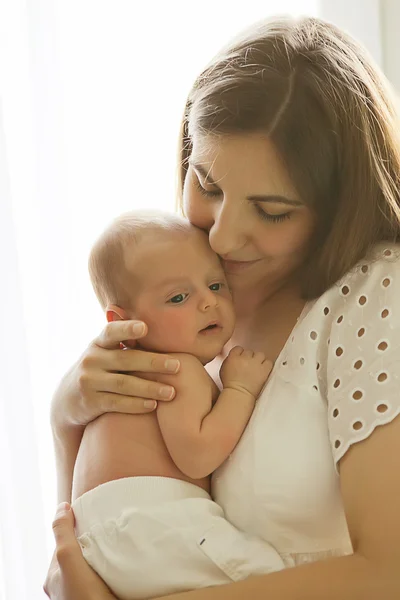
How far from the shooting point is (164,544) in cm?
128

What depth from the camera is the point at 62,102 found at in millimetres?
2090

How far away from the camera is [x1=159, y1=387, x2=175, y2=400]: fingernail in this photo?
1.37 m

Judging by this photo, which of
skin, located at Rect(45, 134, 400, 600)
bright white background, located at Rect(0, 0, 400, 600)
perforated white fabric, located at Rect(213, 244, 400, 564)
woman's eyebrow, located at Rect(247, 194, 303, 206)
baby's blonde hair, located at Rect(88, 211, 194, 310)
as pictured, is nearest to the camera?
skin, located at Rect(45, 134, 400, 600)

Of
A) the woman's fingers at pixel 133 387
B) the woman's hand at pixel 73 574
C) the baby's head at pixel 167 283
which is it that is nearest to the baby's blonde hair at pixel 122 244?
the baby's head at pixel 167 283

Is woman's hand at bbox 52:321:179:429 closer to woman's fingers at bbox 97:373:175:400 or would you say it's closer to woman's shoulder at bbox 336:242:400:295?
woman's fingers at bbox 97:373:175:400

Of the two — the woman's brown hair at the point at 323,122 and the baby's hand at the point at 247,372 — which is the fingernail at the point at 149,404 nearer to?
the baby's hand at the point at 247,372

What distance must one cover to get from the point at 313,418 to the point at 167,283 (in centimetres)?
33

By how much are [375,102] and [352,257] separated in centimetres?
25

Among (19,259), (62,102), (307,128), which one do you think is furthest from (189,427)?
(62,102)

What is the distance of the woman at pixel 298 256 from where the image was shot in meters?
1.24

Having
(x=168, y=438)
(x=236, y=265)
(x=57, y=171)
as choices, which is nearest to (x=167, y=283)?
(x=236, y=265)

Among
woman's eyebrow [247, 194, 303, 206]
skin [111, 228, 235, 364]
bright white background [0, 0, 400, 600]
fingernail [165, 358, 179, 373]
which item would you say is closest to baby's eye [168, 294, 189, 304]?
skin [111, 228, 235, 364]

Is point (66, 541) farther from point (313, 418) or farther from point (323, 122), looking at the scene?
point (323, 122)

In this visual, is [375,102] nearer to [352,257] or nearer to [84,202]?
[352,257]
